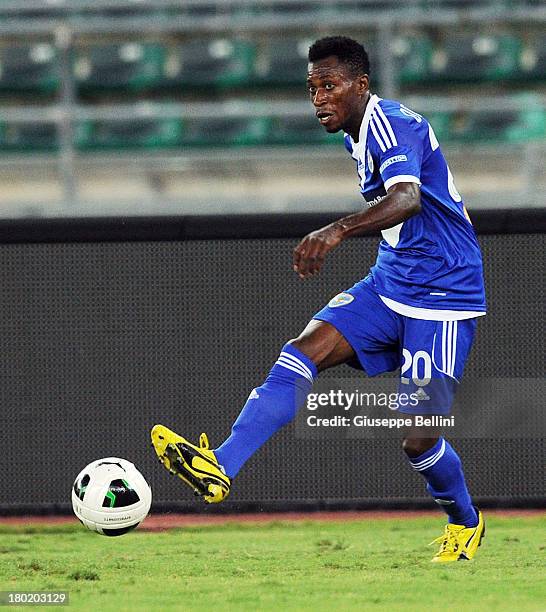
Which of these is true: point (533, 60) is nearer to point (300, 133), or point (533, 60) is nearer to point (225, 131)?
point (300, 133)

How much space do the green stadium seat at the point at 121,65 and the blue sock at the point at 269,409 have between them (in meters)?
Answer: 5.19

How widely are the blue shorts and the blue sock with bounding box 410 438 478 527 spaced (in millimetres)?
164

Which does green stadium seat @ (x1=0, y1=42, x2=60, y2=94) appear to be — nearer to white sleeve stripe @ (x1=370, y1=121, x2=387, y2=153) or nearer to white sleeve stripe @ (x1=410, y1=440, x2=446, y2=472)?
white sleeve stripe @ (x1=370, y1=121, x2=387, y2=153)

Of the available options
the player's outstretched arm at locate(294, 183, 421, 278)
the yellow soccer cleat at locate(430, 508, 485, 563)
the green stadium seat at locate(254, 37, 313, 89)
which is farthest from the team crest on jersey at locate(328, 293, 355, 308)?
the green stadium seat at locate(254, 37, 313, 89)

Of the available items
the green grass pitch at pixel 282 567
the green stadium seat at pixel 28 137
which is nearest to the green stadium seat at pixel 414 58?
the green stadium seat at pixel 28 137

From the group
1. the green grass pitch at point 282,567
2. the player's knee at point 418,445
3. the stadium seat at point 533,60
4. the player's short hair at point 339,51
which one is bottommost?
the green grass pitch at point 282,567

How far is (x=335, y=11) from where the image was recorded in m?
9.70

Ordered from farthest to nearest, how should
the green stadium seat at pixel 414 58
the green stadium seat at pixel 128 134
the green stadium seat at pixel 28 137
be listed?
1. the green stadium seat at pixel 414 58
2. the green stadium seat at pixel 28 137
3. the green stadium seat at pixel 128 134

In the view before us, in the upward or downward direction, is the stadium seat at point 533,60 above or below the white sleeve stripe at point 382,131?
above

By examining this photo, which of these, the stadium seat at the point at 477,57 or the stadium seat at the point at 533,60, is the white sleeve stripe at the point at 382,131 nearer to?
the stadium seat at the point at 477,57

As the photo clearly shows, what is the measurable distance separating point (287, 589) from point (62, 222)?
3092mm

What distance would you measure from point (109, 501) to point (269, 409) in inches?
26.3

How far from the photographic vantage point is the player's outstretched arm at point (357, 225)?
3760 millimetres

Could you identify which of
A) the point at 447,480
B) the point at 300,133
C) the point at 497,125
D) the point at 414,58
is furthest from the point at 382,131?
the point at 414,58
